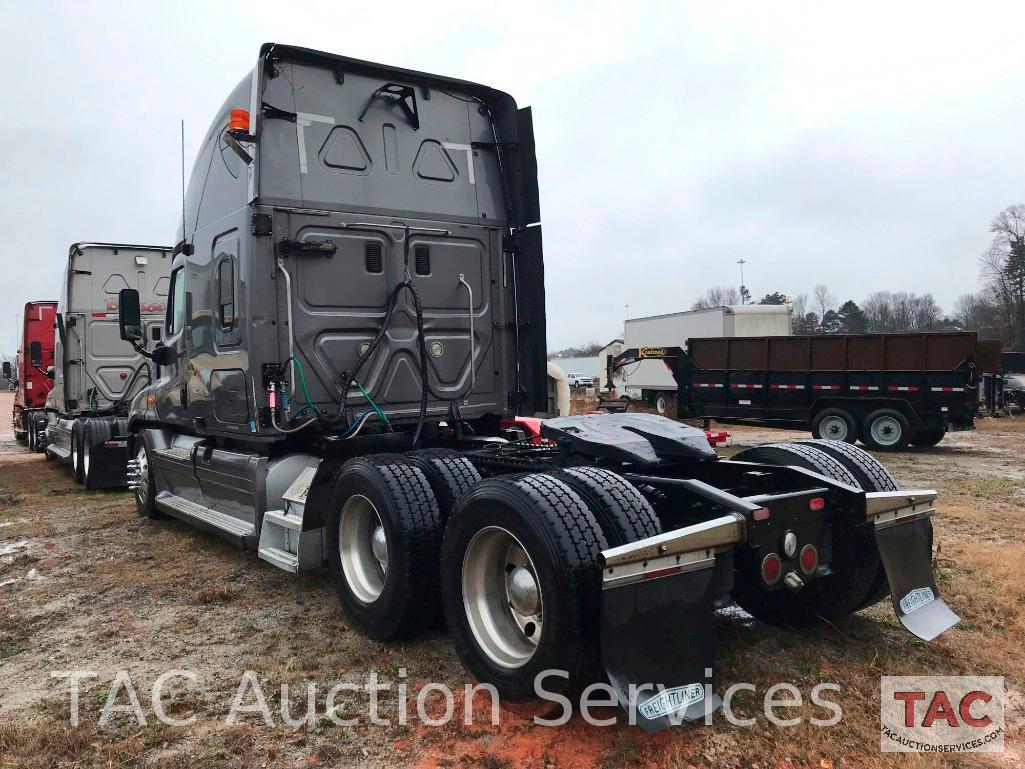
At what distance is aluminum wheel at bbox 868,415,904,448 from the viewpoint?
47.4 feet

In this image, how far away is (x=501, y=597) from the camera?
139 inches

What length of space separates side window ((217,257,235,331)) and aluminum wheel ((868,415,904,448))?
12918 millimetres

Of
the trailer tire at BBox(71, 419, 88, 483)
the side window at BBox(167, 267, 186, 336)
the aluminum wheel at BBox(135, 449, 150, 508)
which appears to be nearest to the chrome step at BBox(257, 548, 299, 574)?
the side window at BBox(167, 267, 186, 336)

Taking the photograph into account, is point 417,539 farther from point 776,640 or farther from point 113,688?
point 776,640

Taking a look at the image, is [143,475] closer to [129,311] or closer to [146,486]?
[146,486]

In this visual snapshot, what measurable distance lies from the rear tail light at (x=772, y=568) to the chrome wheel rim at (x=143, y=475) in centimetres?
615

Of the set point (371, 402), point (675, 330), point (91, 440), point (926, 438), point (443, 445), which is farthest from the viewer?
point (675, 330)

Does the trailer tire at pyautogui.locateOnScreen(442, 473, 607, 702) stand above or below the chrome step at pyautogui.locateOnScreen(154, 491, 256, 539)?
above

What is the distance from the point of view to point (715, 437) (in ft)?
28.9

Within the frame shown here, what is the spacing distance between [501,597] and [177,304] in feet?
14.7

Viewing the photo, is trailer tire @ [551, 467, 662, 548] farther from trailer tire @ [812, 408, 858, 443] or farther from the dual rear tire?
trailer tire @ [812, 408, 858, 443]

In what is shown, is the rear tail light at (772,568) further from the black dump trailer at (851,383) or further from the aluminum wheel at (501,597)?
the black dump trailer at (851,383)

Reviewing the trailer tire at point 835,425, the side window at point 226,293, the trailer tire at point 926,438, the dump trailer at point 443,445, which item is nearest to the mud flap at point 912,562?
the dump trailer at point 443,445

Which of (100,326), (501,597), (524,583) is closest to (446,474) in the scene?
(501,597)
